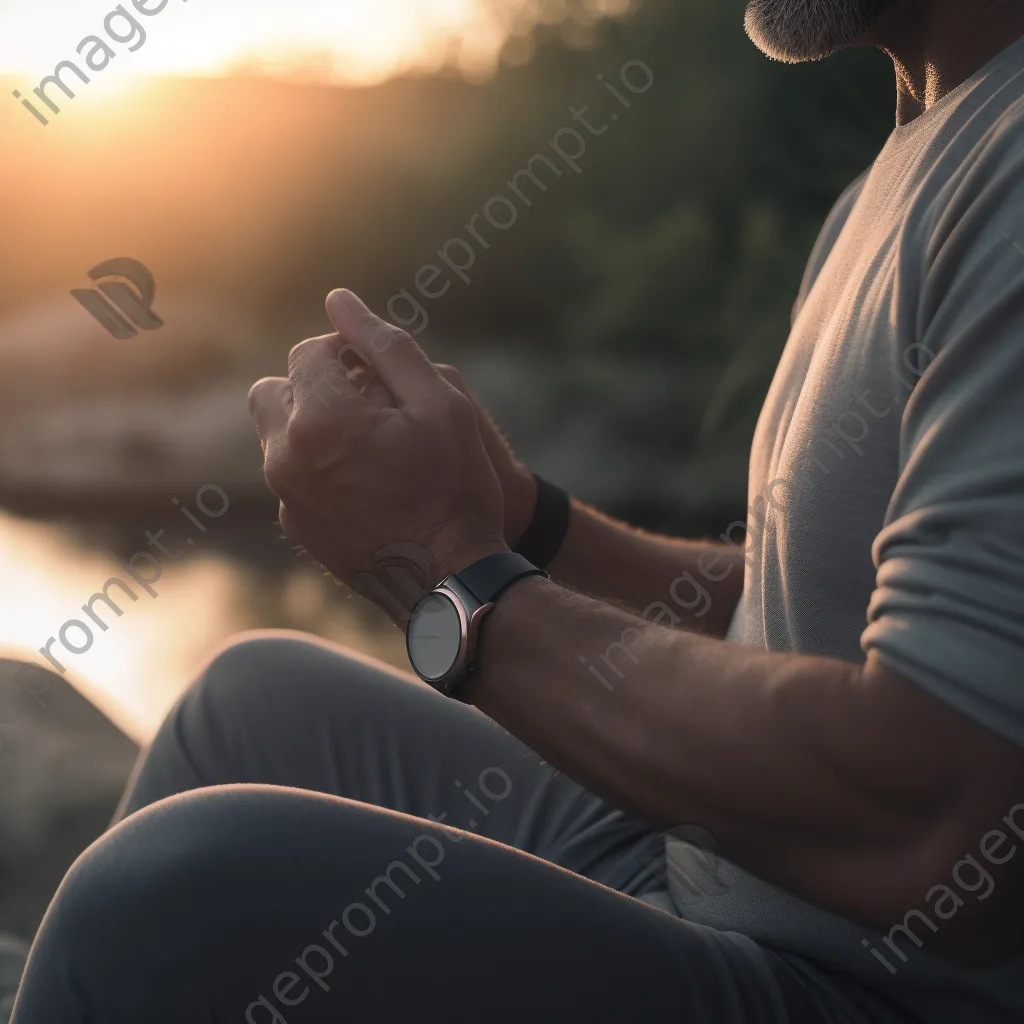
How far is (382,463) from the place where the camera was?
73cm

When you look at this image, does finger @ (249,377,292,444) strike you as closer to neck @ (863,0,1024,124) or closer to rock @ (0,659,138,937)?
neck @ (863,0,1024,124)

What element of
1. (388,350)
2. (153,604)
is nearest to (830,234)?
(388,350)

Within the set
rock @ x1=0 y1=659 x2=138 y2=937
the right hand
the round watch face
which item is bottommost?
rock @ x1=0 y1=659 x2=138 y2=937

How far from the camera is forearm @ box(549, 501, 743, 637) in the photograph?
1.12 metres

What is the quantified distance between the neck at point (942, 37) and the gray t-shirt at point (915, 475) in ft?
0.08

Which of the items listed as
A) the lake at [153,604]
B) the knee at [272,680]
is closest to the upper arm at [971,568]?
the knee at [272,680]

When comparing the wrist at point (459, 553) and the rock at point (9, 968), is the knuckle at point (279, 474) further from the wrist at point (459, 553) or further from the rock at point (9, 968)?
the rock at point (9, 968)

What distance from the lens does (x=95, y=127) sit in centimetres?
258

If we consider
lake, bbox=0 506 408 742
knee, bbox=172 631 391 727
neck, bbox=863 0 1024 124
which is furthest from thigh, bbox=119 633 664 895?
lake, bbox=0 506 408 742

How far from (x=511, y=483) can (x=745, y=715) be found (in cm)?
53

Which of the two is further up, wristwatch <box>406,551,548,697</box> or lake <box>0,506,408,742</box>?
wristwatch <box>406,551,548,697</box>

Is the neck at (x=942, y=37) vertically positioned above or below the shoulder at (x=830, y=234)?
above

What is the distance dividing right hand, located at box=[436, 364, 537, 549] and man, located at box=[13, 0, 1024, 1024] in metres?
0.26

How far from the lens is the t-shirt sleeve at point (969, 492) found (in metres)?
0.50
